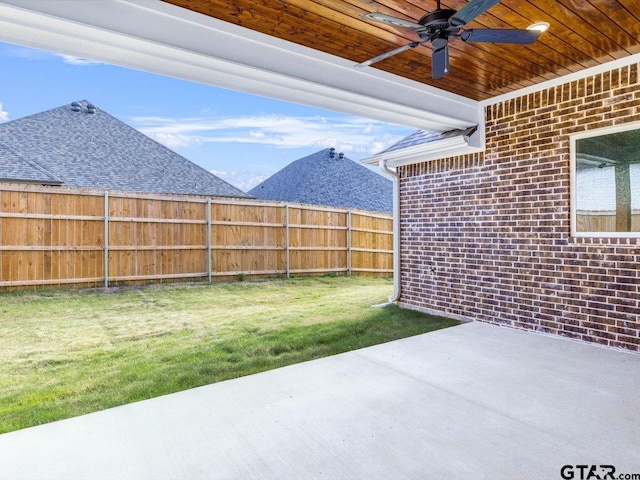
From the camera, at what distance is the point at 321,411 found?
2.58 metres

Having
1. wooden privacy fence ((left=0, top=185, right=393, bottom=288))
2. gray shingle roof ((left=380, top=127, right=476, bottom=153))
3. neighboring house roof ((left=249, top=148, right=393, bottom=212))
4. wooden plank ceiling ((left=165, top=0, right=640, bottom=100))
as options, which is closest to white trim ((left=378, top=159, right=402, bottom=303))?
gray shingle roof ((left=380, top=127, right=476, bottom=153))

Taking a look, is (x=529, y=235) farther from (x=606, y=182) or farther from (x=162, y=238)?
(x=162, y=238)

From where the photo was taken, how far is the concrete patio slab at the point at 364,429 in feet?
6.46

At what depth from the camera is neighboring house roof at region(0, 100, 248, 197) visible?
11.6m

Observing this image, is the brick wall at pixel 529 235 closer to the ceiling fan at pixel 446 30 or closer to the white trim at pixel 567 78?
the white trim at pixel 567 78

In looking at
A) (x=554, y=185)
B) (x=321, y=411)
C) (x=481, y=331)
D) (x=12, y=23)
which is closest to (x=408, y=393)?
(x=321, y=411)

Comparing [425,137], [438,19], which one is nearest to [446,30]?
[438,19]

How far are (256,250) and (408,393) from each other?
278 inches

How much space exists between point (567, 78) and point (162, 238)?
755 centimetres

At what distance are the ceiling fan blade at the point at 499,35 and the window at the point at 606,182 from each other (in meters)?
1.91

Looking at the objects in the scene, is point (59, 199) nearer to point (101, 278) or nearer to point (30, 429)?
point (101, 278)

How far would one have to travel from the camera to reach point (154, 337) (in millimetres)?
4531

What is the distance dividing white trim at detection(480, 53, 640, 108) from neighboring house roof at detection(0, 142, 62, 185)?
9395 mm

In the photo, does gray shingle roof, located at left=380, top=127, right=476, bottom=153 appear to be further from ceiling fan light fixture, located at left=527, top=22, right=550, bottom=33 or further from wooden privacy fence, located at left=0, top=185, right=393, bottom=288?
wooden privacy fence, located at left=0, top=185, right=393, bottom=288
